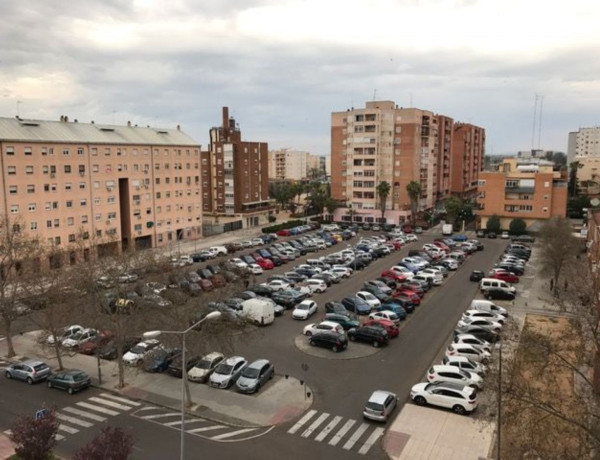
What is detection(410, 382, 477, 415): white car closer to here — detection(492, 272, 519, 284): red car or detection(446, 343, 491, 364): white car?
detection(446, 343, 491, 364): white car

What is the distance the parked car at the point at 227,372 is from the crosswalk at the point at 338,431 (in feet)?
17.4

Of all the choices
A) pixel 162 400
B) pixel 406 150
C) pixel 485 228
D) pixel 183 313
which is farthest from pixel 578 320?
pixel 406 150

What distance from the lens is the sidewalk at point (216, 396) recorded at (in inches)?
941

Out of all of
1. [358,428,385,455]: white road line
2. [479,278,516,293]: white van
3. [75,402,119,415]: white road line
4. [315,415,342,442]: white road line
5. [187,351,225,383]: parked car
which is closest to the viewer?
[358,428,385,455]: white road line

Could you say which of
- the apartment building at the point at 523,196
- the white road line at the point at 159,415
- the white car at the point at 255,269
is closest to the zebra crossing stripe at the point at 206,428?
the white road line at the point at 159,415

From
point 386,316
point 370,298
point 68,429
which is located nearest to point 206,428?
point 68,429

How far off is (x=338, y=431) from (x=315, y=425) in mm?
1142

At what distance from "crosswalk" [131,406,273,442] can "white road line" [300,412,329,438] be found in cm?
164

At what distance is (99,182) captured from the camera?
2493 inches

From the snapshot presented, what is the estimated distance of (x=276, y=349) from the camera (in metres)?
32.7

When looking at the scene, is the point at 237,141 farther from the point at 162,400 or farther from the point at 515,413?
the point at 515,413

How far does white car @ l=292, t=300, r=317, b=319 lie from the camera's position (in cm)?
3869

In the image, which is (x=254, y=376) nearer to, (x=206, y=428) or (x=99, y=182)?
(x=206, y=428)

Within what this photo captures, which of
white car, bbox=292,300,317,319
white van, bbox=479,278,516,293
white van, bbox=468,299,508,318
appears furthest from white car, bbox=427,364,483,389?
white van, bbox=479,278,516,293
